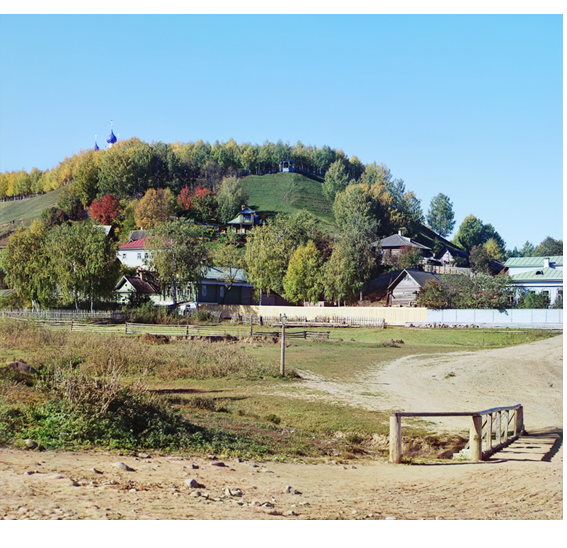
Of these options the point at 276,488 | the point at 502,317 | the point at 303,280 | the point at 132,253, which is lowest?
the point at 276,488

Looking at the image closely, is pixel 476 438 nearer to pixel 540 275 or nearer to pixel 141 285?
pixel 540 275

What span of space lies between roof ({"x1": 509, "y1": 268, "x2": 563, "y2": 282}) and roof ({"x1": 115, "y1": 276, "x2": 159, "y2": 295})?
128 ft

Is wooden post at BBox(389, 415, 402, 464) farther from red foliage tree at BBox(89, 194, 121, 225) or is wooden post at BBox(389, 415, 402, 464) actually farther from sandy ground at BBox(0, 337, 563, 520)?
red foliage tree at BBox(89, 194, 121, 225)

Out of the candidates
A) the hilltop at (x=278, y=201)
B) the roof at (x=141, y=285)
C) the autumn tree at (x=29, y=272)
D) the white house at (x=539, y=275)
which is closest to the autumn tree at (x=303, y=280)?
the roof at (x=141, y=285)

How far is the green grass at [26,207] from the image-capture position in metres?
136

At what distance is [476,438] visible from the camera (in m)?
13.1

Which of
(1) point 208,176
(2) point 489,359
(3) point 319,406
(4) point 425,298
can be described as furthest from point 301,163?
(3) point 319,406

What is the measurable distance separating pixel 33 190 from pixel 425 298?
5235 inches

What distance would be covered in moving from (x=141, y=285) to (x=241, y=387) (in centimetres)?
4874

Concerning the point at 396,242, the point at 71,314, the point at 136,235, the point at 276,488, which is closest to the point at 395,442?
the point at 276,488

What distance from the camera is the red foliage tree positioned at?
11838 centimetres

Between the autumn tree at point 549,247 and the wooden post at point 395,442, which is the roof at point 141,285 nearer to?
the wooden post at point 395,442

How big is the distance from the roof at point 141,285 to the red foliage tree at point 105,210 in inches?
2035

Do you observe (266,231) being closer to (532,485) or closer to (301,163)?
(532,485)
